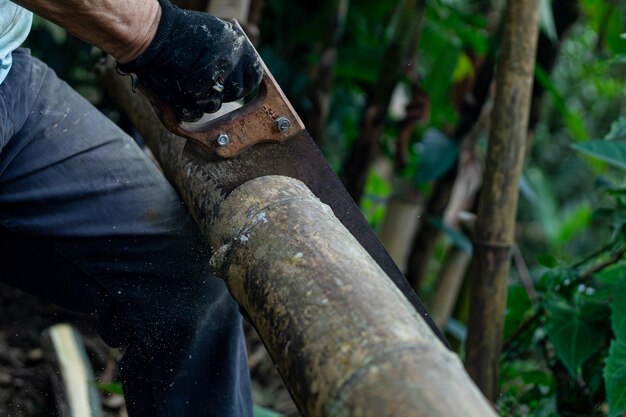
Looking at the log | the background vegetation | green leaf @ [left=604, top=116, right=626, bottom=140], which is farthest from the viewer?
the background vegetation

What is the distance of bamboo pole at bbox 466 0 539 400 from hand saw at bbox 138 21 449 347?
61 cm

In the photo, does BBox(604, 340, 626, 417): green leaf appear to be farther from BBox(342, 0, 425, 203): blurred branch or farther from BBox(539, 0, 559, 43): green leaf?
BBox(342, 0, 425, 203): blurred branch

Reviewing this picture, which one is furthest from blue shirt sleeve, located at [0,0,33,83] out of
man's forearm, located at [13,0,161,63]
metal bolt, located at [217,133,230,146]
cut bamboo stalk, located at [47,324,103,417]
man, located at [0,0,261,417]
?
cut bamboo stalk, located at [47,324,103,417]

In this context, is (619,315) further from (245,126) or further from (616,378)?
(245,126)

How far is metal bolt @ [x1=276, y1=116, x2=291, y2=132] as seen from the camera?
166cm

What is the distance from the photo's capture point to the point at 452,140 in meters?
3.11

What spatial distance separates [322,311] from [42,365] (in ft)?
7.10

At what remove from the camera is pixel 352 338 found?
1160 millimetres

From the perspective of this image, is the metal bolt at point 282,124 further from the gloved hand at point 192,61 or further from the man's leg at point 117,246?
the man's leg at point 117,246

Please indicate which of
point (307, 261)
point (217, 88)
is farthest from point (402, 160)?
point (307, 261)

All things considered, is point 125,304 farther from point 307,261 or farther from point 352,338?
point 352,338

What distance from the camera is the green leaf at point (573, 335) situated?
2.07m

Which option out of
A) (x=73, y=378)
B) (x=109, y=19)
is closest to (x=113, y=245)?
(x=109, y=19)

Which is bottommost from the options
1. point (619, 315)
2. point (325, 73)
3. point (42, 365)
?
point (42, 365)
